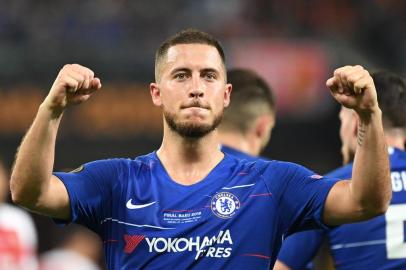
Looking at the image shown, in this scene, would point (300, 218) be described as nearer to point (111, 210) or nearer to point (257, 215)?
point (257, 215)

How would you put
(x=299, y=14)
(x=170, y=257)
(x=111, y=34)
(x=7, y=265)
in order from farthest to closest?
(x=299, y=14) → (x=111, y=34) → (x=7, y=265) → (x=170, y=257)

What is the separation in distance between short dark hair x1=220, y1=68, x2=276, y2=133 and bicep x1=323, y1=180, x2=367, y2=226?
203cm

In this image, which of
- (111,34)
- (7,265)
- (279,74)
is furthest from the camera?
(111,34)

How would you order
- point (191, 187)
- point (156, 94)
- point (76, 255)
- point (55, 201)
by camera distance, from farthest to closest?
1. point (76, 255)
2. point (156, 94)
3. point (191, 187)
4. point (55, 201)

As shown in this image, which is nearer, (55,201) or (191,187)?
(55,201)

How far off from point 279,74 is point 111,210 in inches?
388

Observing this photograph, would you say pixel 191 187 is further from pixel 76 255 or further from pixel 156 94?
pixel 76 255

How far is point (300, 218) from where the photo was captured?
4.50 meters

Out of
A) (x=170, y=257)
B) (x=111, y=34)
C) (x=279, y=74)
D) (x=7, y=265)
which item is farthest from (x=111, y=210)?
(x=111, y=34)

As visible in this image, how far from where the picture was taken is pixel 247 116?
6.44 metres

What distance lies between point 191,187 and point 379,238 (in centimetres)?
129

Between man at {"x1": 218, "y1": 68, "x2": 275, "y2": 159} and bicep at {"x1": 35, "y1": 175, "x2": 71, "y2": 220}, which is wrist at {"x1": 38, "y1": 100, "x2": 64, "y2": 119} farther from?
man at {"x1": 218, "y1": 68, "x2": 275, "y2": 159}

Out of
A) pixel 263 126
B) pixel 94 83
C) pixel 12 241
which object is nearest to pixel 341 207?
pixel 94 83

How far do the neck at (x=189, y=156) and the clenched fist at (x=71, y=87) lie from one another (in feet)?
1.88
